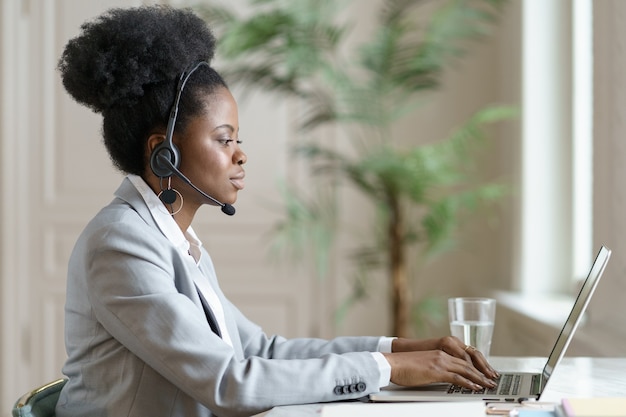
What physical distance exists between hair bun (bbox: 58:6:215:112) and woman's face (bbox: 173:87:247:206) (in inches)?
3.4

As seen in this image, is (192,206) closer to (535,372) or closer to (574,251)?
(535,372)

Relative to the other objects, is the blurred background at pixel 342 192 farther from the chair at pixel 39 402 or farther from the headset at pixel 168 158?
the chair at pixel 39 402

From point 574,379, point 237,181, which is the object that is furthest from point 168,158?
point 574,379

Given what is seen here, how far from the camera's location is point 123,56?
1501 mm

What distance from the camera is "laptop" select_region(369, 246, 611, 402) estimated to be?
126 cm

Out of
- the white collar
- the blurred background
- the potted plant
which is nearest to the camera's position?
the white collar

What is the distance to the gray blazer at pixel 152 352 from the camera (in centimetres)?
127

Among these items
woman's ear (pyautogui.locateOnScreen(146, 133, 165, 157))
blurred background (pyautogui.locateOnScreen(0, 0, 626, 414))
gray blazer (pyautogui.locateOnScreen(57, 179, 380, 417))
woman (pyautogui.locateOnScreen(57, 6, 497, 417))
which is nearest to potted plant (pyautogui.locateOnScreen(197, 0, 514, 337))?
blurred background (pyautogui.locateOnScreen(0, 0, 626, 414))

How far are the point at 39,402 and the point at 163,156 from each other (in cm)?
44

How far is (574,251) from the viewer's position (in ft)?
10.7

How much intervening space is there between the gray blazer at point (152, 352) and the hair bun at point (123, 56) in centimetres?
17

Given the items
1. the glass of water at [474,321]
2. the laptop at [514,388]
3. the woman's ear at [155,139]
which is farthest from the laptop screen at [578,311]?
the woman's ear at [155,139]

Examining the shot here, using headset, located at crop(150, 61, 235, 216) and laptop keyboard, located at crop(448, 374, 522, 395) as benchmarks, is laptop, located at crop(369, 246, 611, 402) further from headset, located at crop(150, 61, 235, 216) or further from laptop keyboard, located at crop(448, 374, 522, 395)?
headset, located at crop(150, 61, 235, 216)

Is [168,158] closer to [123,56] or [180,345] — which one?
[123,56]
